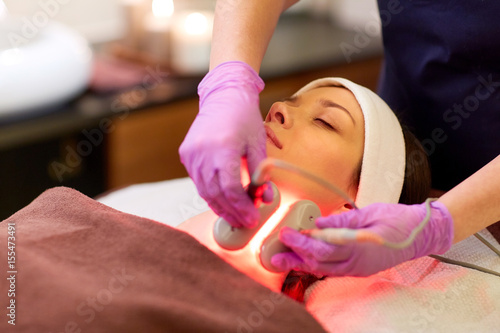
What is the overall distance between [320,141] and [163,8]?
4.95ft

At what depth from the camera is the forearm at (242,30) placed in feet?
3.81

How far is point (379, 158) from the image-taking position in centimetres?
121

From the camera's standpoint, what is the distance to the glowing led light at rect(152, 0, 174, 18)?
2434 millimetres

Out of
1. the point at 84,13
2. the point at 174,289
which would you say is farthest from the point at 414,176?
the point at 84,13

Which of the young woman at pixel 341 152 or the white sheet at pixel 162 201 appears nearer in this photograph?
the young woman at pixel 341 152

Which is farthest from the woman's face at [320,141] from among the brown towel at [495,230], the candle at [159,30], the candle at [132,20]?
the candle at [132,20]

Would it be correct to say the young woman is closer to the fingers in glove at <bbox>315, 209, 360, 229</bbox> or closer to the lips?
the lips

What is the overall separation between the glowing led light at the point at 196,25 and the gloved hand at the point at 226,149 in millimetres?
1324

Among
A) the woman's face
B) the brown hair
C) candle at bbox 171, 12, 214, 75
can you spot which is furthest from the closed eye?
candle at bbox 171, 12, 214, 75

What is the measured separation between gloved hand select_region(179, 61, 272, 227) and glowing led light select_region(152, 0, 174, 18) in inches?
59.3

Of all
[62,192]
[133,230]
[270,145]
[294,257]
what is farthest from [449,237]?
[62,192]

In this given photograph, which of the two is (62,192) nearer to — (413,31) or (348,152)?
(348,152)

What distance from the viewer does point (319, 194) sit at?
1158 millimetres

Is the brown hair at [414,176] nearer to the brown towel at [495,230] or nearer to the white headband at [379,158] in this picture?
the white headband at [379,158]
